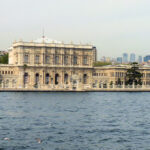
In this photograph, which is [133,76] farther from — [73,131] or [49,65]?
[73,131]

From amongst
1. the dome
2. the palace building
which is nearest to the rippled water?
the palace building

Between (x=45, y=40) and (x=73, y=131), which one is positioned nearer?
(x=73, y=131)

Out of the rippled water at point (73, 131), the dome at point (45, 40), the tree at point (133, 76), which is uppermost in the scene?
the dome at point (45, 40)

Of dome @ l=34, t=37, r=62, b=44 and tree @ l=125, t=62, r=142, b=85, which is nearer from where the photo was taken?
tree @ l=125, t=62, r=142, b=85

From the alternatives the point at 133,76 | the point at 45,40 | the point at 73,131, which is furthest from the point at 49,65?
the point at 73,131

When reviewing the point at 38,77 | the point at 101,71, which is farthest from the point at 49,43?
the point at 101,71

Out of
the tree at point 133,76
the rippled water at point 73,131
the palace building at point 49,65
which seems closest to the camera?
the rippled water at point 73,131

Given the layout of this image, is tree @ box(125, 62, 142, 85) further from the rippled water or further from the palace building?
the rippled water

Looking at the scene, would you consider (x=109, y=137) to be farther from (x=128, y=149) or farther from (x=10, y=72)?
(x=10, y=72)

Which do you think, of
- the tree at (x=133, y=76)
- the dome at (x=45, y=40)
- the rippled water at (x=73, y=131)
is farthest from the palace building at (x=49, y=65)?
the rippled water at (x=73, y=131)

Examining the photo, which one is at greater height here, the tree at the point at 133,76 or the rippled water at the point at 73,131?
the tree at the point at 133,76

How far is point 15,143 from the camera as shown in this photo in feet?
94.3

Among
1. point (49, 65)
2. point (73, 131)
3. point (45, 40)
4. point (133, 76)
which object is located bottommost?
point (73, 131)

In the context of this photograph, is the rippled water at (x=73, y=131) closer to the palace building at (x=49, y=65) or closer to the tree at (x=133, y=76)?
the palace building at (x=49, y=65)
